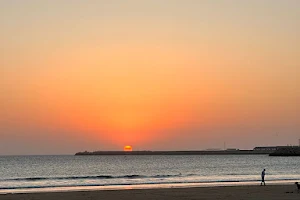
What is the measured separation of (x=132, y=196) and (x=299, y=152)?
17679cm

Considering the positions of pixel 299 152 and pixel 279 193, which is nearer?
pixel 279 193

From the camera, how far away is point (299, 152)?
19612 cm

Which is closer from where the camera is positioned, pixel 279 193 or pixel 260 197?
pixel 260 197

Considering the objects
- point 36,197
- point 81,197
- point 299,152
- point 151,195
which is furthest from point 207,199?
point 299,152

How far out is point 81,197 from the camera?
99.8ft

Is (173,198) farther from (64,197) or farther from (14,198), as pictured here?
(14,198)

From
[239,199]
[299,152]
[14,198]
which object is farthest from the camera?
[299,152]

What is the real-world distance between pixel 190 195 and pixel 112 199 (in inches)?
206

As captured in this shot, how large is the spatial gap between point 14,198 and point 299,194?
56.3ft

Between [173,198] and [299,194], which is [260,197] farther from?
[173,198]

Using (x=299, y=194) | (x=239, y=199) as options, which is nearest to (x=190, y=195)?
(x=239, y=199)

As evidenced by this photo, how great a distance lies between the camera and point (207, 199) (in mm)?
28609

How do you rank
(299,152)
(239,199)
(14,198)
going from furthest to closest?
(299,152) → (14,198) → (239,199)

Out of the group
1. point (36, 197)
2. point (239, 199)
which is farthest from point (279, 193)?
point (36, 197)
